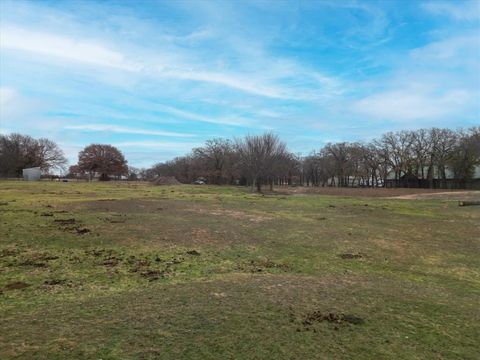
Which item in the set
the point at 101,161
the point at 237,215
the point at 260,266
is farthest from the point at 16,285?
the point at 101,161

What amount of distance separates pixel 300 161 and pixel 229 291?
125062mm

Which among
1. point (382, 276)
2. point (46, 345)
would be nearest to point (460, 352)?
point (382, 276)

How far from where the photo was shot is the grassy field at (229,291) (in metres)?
5.53

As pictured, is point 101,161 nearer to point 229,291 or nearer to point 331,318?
point 229,291

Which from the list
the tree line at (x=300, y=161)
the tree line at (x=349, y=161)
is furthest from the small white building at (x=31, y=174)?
the tree line at (x=349, y=161)

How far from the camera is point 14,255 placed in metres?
10.5

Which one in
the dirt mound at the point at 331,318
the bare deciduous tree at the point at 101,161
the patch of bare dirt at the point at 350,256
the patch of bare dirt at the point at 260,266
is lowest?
the patch of bare dirt at the point at 350,256

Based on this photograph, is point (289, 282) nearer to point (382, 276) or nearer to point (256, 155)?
point (382, 276)

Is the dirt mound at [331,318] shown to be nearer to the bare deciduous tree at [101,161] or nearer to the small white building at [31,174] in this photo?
the small white building at [31,174]

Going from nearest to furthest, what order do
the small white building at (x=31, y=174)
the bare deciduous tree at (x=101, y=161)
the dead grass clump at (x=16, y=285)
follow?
the dead grass clump at (x=16, y=285), the small white building at (x=31, y=174), the bare deciduous tree at (x=101, y=161)

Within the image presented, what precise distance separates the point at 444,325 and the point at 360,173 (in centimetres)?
10454

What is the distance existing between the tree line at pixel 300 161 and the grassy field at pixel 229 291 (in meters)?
49.8

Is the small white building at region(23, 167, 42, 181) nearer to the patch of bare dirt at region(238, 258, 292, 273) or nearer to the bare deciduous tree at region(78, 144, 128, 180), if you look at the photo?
the bare deciduous tree at region(78, 144, 128, 180)

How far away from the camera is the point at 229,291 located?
27.0ft
